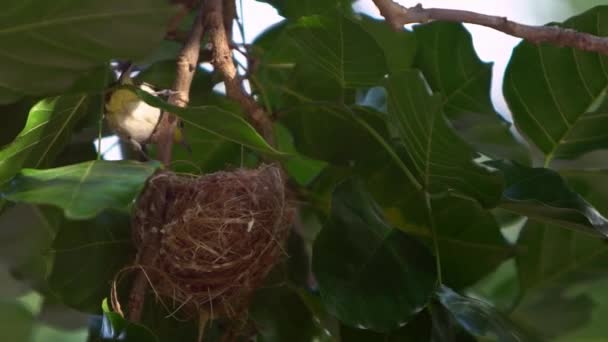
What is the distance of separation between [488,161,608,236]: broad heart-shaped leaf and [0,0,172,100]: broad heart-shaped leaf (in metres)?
0.35

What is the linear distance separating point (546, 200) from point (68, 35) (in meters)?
0.45

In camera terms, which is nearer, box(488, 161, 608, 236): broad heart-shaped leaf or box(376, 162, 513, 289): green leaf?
box(488, 161, 608, 236): broad heart-shaped leaf

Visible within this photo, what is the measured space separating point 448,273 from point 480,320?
16 centimetres

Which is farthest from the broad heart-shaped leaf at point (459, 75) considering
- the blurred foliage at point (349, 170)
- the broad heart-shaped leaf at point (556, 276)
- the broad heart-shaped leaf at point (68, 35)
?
the broad heart-shaped leaf at point (68, 35)

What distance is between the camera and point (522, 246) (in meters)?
0.96

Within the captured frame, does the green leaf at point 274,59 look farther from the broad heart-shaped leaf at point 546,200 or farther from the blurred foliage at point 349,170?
the broad heart-shaped leaf at point 546,200

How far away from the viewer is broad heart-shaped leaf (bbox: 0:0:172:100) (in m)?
0.75

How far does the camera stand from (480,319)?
0.75m

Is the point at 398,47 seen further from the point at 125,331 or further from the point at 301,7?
the point at 125,331

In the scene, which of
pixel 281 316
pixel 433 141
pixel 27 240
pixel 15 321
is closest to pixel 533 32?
pixel 433 141

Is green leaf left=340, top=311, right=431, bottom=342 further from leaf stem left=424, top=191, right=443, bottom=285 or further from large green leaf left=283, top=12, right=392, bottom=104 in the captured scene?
large green leaf left=283, top=12, right=392, bottom=104

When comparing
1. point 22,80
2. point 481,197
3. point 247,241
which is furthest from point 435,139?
point 22,80

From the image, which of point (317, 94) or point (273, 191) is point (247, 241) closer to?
point (273, 191)

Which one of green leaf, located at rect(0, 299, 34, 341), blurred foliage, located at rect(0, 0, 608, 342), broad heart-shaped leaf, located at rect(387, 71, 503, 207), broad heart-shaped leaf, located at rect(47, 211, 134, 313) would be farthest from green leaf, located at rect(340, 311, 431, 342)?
green leaf, located at rect(0, 299, 34, 341)
